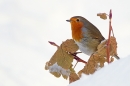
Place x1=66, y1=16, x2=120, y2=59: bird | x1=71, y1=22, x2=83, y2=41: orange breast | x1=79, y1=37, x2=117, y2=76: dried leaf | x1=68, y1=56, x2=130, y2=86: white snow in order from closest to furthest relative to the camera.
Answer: x1=68, y1=56, x2=130, y2=86: white snow → x1=79, y1=37, x2=117, y2=76: dried leaf → x1=66, y1=16, x2=120, y2=59: bird → x1=71, y1=22, x2=83, y2=41: orange breast

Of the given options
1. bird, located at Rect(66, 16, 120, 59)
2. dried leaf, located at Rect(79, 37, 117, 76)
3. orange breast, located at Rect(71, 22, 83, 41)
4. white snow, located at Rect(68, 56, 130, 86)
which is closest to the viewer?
white snow, located at Rect(68, 56, 130, 86)

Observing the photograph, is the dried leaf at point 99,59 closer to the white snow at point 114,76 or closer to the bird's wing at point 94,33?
the white snow at point 114,76

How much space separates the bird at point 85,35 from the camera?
69.4 inches

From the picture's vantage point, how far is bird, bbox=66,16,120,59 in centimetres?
176

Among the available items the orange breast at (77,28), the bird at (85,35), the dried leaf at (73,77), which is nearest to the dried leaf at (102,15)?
the dried leaf at (73,77)

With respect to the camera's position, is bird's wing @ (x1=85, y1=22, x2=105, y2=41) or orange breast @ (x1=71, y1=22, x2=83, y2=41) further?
orange breast @ (x1=71, y1=22, x2=83, y2=41)

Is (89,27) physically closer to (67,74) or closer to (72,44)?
(72,44)

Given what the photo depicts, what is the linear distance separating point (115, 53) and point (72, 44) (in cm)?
27

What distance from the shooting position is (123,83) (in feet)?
1.95

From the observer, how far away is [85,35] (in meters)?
1.90

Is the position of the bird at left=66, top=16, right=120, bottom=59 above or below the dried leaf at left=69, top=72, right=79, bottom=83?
below

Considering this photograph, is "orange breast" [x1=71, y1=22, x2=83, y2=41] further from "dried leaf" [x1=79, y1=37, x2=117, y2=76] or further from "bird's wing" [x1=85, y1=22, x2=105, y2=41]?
"dried leaf" [x1=79, y1=37, x2=117, y2=76]

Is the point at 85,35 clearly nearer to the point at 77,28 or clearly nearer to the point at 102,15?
the point at 77,28

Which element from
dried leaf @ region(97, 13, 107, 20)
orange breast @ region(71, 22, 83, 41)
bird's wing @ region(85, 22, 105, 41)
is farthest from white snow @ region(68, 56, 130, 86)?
orange breast @ region(71, 22, 83, 41)
